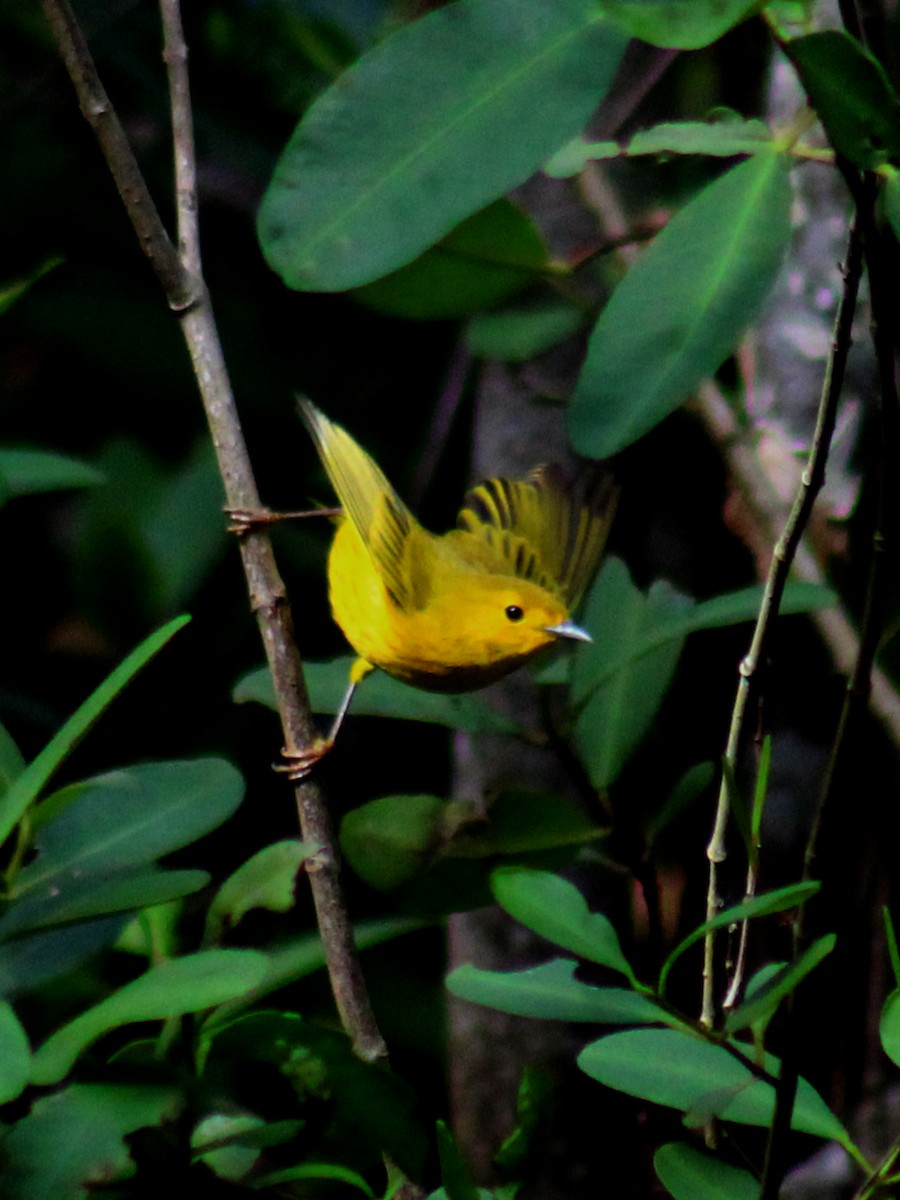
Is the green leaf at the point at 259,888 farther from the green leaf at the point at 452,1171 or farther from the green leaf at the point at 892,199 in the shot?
the green leaf at the point at 892,199

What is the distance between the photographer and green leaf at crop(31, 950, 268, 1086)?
900mm

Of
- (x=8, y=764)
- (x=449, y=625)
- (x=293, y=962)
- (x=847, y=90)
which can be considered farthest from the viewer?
(x=449, y=625)

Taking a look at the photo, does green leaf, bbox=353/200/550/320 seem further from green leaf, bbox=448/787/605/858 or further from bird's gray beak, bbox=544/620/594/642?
green leaf, bbox=448/787/605/858

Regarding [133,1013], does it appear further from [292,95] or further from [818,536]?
[292,95]

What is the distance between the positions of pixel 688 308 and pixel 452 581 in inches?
43.7

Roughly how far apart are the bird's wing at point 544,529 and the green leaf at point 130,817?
816 mm

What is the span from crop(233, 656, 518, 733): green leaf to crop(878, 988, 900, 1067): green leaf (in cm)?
52

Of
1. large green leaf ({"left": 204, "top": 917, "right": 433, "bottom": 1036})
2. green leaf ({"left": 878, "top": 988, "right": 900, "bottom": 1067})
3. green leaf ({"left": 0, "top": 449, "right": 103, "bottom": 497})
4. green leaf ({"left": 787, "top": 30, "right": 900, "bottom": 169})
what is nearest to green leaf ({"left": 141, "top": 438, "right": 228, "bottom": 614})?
green leaf ({"left": 0, "top": 449, "right": 103, "bottom": 497})

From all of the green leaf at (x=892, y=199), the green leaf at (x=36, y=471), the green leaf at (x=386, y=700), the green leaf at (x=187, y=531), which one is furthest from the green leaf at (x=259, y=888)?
the green leaf at (x=187, y=531)

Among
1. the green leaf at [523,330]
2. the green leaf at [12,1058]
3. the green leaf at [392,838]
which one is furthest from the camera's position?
the green leaf at [523,330]

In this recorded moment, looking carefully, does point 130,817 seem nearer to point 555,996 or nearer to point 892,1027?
point 555,996

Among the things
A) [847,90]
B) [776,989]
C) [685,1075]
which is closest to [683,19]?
[847,90]

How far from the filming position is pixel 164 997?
3.01 ft

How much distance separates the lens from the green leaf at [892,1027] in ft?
2.84
